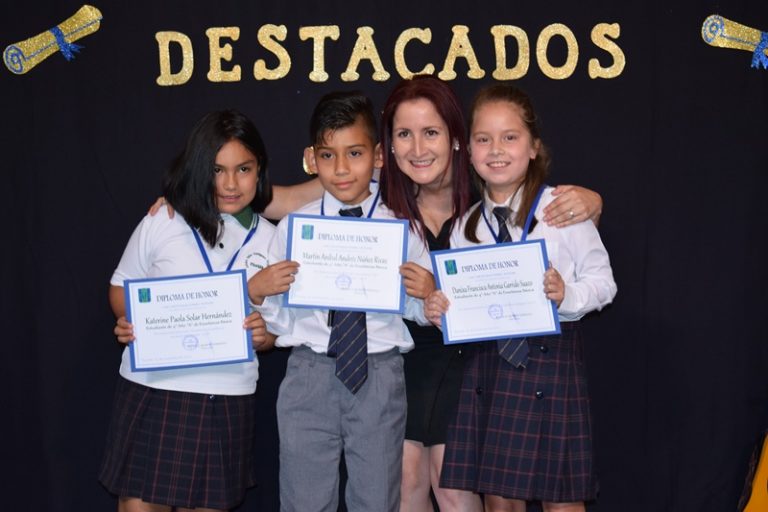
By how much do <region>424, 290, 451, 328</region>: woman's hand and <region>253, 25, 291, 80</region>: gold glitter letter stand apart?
4.55 feet

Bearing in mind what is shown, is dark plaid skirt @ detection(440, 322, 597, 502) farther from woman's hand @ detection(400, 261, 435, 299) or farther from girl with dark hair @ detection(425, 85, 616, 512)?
woman's hand @ detection(400, 261, 435, 299)

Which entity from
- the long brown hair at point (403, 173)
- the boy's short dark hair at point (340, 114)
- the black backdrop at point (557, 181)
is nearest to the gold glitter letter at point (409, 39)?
the black backdrop at point (557, 181)

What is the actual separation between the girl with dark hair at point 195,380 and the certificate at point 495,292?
65 cm

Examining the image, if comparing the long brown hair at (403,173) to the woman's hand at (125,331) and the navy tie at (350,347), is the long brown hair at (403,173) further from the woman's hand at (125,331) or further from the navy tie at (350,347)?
the woman's hand at (125,331)

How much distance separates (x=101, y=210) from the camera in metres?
3.62

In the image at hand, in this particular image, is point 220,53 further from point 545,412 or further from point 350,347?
point 545,412

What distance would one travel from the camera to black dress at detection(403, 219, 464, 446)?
9.32 feet

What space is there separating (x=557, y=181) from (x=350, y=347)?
53.8 inches

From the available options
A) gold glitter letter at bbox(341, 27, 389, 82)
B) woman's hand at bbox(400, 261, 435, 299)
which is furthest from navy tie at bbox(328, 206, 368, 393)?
gold glitter letter at bbox(341, 27, 389, 82)

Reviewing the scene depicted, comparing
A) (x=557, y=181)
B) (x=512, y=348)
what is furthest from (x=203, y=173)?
(x=557, y=181)

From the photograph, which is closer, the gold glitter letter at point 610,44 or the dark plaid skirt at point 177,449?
the dark plaid skirt at point 177,449

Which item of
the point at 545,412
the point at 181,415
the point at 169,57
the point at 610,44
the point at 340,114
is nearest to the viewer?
the point at 545,412

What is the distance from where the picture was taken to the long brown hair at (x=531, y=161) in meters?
2.69

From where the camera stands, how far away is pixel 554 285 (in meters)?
2.51
